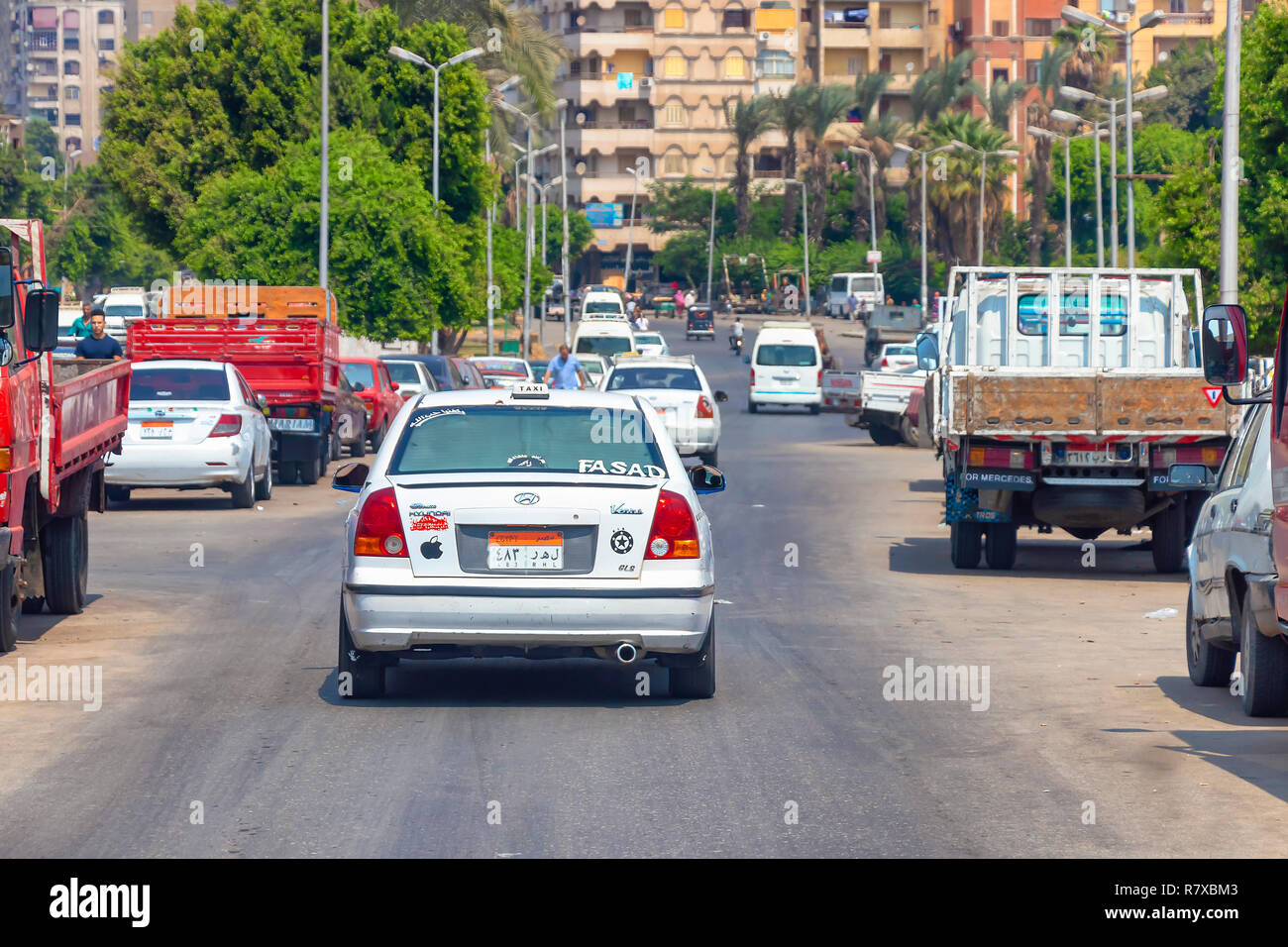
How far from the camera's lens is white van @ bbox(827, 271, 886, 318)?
347ft

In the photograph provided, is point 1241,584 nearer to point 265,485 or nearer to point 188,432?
point 188,432

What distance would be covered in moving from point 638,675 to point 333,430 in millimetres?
19065

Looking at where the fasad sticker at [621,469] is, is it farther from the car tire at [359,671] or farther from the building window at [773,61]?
the building window at [773,61]

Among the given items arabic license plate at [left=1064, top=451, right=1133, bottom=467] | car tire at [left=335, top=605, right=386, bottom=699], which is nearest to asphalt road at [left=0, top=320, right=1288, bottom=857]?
car tire at [left=335, top=605, right=386, bottom=699]

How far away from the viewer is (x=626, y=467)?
10.1 m

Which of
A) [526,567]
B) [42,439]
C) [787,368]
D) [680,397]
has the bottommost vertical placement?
[526,567]

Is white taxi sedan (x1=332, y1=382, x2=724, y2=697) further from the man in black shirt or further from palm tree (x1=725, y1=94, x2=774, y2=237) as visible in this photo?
palm tree (x1=725, y1=94, x2=774, y2=237)

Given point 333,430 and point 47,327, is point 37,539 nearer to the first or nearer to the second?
point 47,327

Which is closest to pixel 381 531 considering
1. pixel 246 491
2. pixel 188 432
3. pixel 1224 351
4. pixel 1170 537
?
pixel 1224 351

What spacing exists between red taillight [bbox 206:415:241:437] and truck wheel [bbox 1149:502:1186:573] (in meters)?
→ 10.1

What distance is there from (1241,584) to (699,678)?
9.24ft

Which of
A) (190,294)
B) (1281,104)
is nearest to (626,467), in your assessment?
(190,294)

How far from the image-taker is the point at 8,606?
1198cm

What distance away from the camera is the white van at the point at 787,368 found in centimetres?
4975
